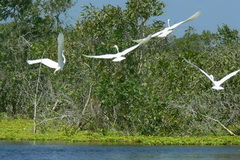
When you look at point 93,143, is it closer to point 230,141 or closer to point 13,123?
point 230,141

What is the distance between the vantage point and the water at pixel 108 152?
2233 cm

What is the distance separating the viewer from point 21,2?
44.2 m

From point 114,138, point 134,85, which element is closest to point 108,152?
point 114,138

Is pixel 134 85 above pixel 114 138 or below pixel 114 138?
above

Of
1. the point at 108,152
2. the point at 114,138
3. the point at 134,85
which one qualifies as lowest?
the point at 108,152

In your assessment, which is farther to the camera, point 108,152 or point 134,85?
point 134,85

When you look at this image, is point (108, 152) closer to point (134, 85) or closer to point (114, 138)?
point (114, 138)

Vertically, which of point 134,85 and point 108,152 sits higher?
point 134,85

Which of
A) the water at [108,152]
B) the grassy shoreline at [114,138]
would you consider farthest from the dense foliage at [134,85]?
the water at [108,152]

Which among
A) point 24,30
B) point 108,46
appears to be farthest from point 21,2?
point 108,46

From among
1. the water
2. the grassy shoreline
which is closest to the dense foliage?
the grassy shoreline

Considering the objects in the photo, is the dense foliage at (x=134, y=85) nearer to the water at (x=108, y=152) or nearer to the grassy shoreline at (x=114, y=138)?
the grassy shoreline at (x=114, y=138)

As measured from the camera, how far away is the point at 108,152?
2361 cm

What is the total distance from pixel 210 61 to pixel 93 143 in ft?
17.7
